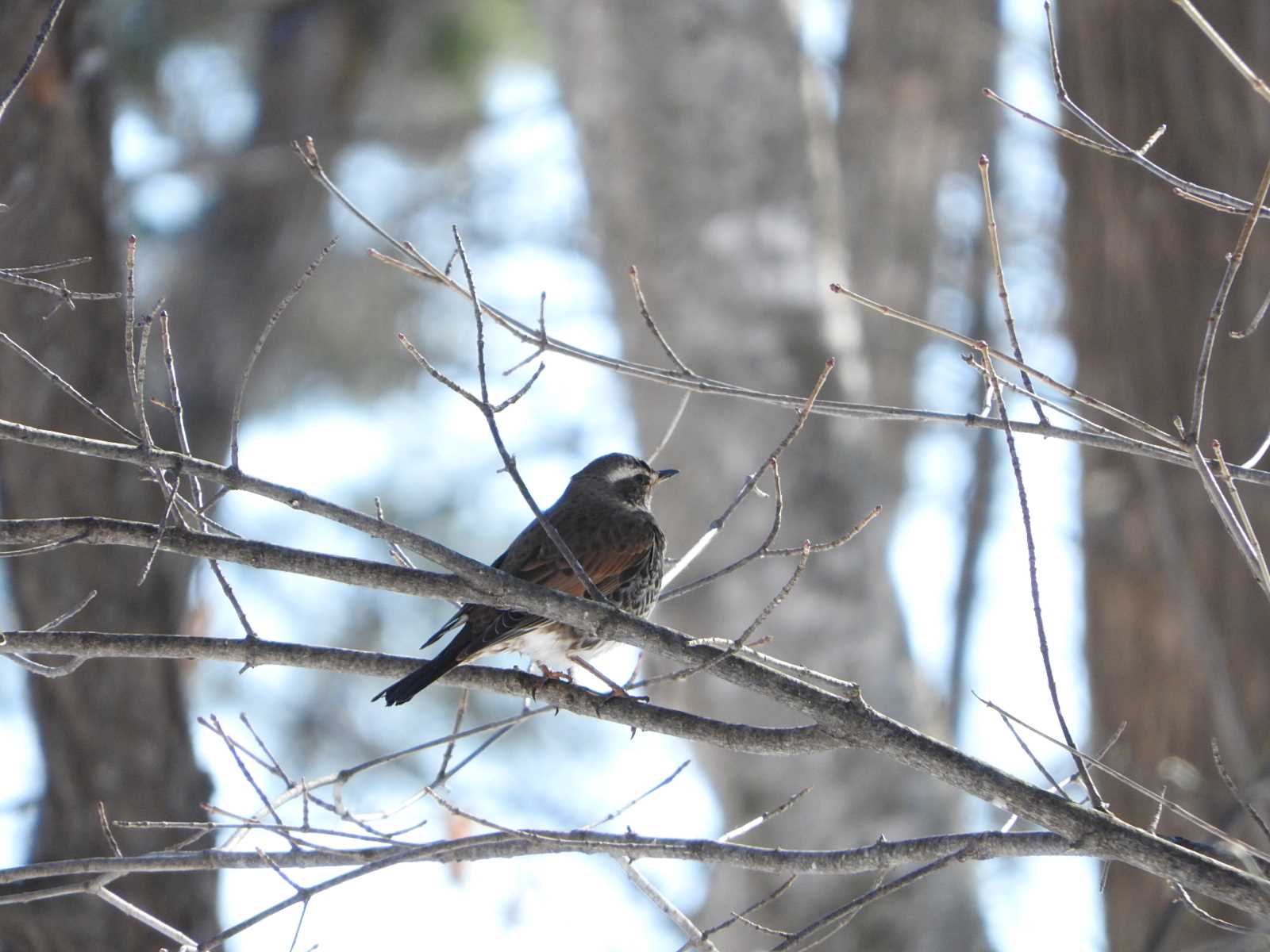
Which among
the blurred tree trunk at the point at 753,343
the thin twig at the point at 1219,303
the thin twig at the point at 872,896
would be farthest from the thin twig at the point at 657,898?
the blurred tree trunk at the point at 753,343

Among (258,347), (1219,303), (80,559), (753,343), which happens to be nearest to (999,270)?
(1219,303)

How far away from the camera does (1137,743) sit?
600cm

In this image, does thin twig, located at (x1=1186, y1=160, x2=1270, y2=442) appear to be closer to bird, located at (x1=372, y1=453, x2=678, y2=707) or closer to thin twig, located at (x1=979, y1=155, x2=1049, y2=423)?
thin twig, located at (x1=979, y1=155, x2=1049, y2=423)

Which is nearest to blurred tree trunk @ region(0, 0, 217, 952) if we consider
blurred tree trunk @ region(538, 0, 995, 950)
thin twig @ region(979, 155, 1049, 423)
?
blurred tree trunk @ region(538, 0, 995, 950)

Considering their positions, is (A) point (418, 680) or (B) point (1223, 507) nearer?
(B) point (1223, 507)

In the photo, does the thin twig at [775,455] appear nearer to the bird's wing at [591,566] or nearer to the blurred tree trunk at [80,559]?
the bird's wing at [591,566]

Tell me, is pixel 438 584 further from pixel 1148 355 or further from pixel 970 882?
pixel 970 882

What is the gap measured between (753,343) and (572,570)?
12.0ft

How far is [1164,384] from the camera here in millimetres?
5984

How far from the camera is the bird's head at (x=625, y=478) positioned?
529 centimetres

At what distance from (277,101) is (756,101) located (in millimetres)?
4487

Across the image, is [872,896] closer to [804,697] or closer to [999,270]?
[804,697]

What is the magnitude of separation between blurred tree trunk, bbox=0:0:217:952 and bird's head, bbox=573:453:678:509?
6.22 ft

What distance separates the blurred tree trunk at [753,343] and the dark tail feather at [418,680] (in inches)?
155
